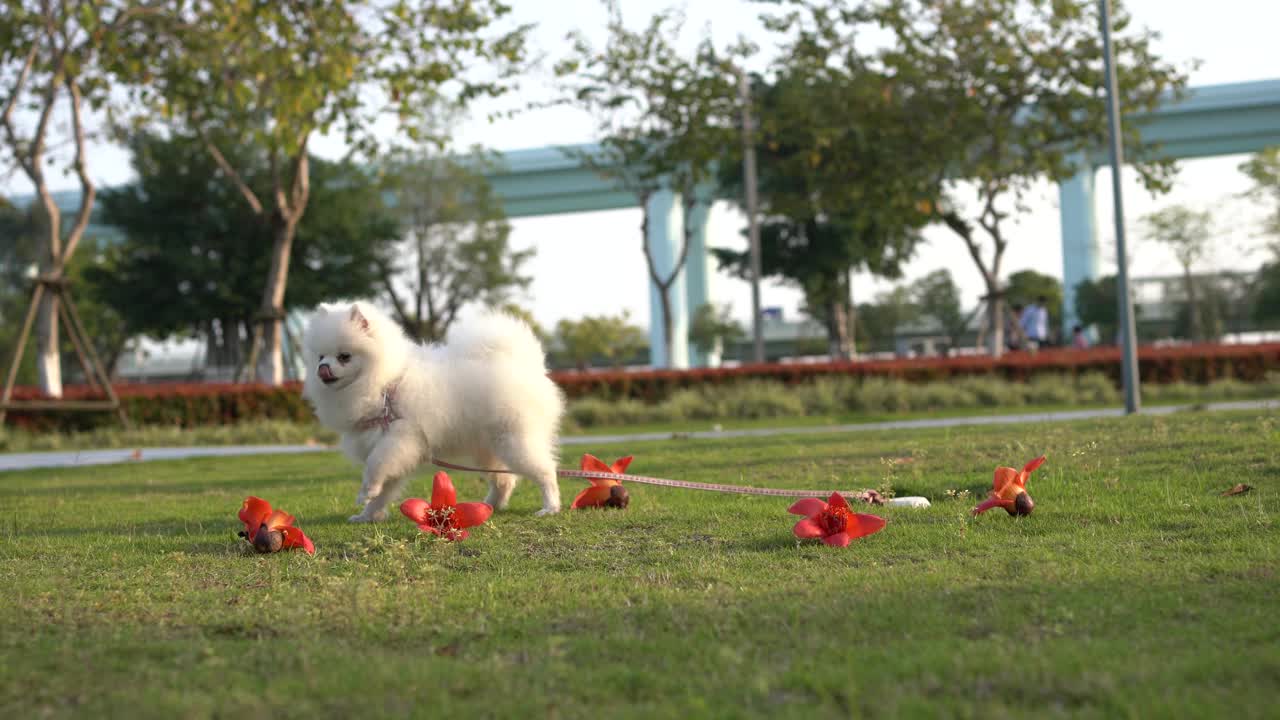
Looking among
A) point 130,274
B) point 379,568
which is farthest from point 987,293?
point 130,274

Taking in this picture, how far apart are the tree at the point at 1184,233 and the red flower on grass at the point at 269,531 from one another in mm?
45670

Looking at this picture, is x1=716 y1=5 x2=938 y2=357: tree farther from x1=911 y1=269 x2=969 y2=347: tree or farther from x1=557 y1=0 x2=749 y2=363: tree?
x1=911 y1=269 x2=969 y2=347: tree

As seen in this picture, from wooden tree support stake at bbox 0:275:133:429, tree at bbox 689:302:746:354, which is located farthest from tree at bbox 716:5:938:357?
tree at bbox 689:302:746:354

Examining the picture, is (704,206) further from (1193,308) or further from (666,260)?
(1193,308)

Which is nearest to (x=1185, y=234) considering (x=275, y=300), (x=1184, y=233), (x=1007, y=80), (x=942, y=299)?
(x=1184, y=233)

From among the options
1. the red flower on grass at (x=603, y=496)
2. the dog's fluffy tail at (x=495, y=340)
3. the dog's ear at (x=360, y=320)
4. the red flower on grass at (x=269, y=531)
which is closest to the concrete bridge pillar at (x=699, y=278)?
the red flower on grass at (x=603, y=496)

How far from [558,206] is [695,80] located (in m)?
27.9

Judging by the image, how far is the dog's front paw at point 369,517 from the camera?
23.1 ft

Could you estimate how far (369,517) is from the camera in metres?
7.05

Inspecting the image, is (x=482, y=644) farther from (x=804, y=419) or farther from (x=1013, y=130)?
(x=1013, y=130)

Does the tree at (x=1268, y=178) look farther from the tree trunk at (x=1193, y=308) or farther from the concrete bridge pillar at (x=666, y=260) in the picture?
the concrete bridge pillar at (x=666, y=260)

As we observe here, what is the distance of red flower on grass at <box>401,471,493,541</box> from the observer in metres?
6.14

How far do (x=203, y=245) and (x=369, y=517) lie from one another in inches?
1230

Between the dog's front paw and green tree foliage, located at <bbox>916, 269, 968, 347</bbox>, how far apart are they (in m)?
57.5
